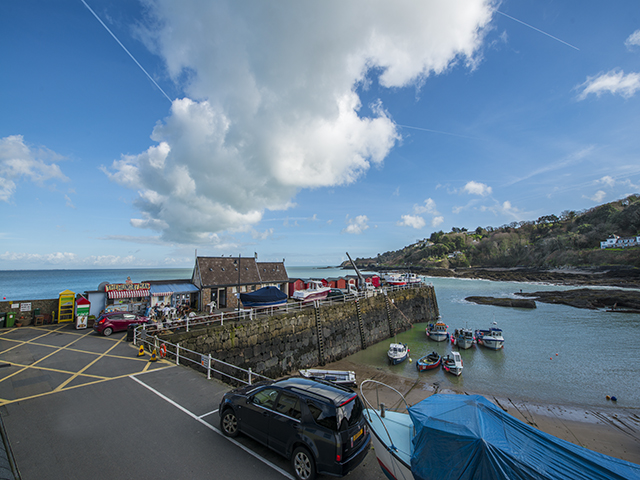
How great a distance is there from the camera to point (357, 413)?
210 inches

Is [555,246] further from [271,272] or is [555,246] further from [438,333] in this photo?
[271,272]

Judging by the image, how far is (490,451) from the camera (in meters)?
3.99

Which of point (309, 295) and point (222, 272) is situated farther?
point (222, 272)

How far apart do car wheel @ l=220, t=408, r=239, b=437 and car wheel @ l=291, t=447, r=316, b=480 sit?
1.95m

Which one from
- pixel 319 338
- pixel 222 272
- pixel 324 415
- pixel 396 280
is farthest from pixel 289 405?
pixel 396 280

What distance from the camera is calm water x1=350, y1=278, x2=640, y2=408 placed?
61.4 ft

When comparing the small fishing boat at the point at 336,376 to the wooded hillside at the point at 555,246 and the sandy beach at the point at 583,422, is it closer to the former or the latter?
the sandy beach at the point at 583,422

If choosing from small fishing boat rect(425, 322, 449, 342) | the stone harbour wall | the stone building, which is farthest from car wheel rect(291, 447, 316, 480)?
small fishing boat rect(425, 322, 449, 342)

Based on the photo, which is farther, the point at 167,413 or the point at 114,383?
the point at 114,383

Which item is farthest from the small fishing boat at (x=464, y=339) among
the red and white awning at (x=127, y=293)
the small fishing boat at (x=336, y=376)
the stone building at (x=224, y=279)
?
the red and white awning at (x=127, y=293)

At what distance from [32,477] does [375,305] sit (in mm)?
28233

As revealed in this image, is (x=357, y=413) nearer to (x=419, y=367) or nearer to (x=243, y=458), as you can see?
(x=243, y=458)

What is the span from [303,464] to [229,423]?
7.88 feet

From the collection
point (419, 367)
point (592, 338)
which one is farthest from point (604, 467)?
point (592, 338)
